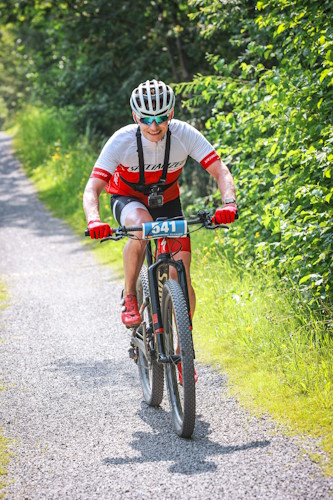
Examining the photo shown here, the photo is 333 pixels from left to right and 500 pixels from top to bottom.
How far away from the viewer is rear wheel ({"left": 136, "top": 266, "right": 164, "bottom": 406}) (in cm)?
466

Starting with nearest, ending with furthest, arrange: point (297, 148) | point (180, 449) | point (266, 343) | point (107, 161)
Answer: point (180, 449), point (107, 161), point (266, 343), point (297, 148)

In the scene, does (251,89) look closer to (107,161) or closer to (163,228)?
(107,161)

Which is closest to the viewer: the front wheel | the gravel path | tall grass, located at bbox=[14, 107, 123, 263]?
the gravel path

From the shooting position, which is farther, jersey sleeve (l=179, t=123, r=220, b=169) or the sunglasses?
jersey sleeve (l=179, t=123, r=220, b=169)

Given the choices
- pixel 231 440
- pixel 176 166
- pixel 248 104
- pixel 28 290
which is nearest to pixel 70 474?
pixel 231 440

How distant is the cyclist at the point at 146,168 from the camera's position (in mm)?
4434

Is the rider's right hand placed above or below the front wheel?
above

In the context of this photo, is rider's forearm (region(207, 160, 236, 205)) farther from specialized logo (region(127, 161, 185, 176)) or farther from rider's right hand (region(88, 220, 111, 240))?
rider's right hand (region(88, 220, 111, 240))

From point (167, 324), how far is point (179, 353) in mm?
233

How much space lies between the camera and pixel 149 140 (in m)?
4.56

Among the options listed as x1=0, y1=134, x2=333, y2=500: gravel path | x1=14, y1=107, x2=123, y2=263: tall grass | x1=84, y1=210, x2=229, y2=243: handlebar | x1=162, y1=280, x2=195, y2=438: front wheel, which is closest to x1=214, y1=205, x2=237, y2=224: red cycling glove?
x1=84, y1=210, x2=229, y2=243: handlebar

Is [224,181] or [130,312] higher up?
[224,181]

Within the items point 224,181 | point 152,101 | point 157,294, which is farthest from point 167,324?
point 152,101

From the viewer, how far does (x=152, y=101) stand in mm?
4410
